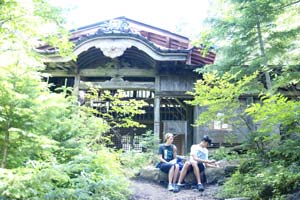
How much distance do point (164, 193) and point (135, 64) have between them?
5.72 meters

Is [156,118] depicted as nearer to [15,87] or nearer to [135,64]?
[135,64]

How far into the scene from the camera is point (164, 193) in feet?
20.7

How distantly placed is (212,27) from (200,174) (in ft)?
12.7

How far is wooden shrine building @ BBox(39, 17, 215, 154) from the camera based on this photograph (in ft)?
31.6

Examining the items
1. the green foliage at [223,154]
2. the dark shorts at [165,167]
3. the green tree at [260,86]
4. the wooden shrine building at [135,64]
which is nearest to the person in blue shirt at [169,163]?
the dark shorts at [165,167]

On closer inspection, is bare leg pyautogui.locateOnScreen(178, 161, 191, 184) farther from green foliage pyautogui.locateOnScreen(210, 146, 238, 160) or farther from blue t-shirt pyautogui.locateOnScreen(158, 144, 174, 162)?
green foliage pyautogui.locateOnScreen(210, 146, 238, 160)

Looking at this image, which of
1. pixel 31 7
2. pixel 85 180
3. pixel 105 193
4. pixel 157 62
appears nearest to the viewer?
pixel 85 180

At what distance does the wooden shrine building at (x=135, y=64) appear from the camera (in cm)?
962

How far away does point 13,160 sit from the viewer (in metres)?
3.47

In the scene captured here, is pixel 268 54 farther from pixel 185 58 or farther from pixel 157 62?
pixel 157 62

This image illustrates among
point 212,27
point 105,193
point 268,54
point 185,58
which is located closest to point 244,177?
point 105,193

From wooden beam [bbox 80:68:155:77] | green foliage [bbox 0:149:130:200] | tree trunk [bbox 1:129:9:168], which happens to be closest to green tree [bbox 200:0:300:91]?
wooden beam [bbox 80:68:155:77]

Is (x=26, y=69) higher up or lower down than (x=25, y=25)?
lower down

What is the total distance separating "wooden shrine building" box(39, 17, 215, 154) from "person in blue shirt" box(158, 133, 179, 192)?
249cm
